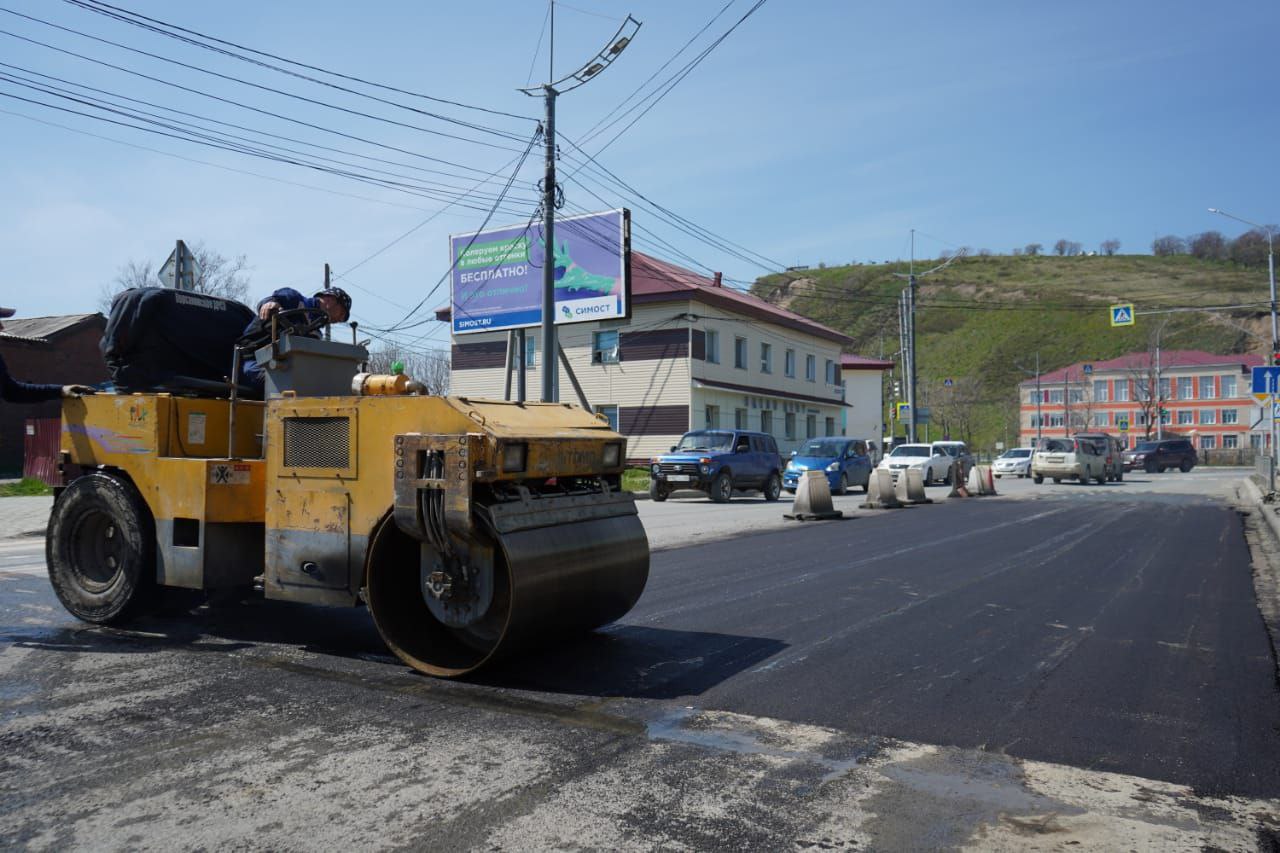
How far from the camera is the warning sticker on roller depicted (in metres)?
5.91

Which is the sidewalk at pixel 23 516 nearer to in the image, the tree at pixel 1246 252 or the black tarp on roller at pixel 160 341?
the black tarp on roller at pixel 160 341

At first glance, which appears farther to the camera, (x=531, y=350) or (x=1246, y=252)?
(x=1246, y=252)

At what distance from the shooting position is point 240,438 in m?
6.28

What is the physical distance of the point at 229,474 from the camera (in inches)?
234

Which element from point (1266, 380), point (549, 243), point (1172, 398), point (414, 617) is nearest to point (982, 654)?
point (414, 617)

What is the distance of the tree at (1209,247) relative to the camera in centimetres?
14288

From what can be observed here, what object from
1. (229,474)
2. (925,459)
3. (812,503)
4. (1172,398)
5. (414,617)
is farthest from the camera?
(1172,398)

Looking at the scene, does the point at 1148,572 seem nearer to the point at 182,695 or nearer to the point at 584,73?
the point at 182,695

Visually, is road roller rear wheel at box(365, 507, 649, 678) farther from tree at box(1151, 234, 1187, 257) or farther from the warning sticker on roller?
tree at box(1151, 234, 1187, 257)

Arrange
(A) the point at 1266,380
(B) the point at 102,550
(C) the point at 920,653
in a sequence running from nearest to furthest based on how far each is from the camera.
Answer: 1. (C) the point at 920,653
2. (B) the point at 102,550
3. (A) the point at 1266,380

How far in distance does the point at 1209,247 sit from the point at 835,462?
14691 cm

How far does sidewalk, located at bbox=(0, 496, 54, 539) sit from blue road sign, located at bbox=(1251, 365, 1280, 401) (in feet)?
79.5

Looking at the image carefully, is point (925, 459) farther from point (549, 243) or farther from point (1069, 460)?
point (549, 243)

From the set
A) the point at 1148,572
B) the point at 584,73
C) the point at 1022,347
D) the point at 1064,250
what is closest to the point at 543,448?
the point at 1148,572
